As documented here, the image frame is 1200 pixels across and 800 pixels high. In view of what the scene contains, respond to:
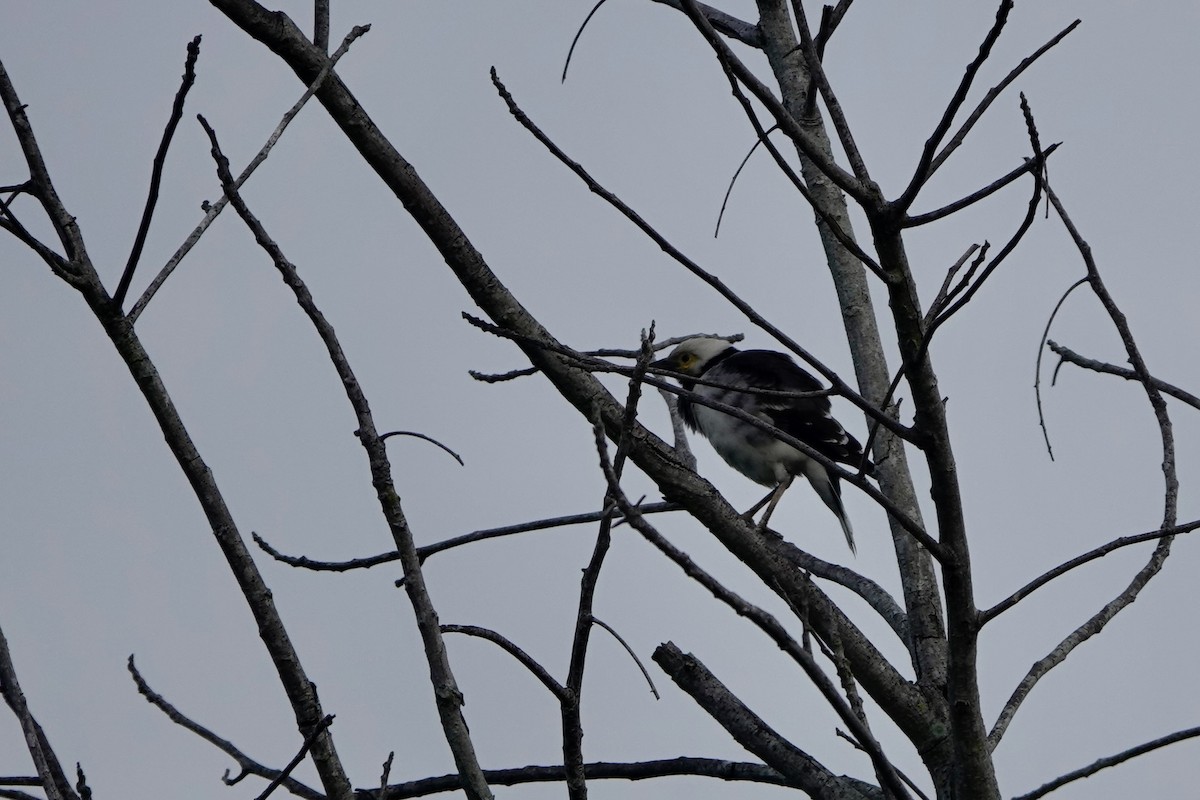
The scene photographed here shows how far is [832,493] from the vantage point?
24.8 feet

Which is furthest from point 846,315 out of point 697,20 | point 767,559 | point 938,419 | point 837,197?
point 697,20

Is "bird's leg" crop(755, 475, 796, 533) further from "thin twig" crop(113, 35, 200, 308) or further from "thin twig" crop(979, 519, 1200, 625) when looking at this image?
"thin twig" crop(113, 35, 200, 308)

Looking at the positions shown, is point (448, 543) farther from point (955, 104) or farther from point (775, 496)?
point (775, 496)

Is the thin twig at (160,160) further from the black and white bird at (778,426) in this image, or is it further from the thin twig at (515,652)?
the black and white bird at (778,426)

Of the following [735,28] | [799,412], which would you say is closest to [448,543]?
[735,28]

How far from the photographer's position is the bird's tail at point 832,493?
294 inches

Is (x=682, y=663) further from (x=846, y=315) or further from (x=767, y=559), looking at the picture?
(x=846, y=315)

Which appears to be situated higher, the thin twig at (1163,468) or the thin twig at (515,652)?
the thin twig at (1163,468)

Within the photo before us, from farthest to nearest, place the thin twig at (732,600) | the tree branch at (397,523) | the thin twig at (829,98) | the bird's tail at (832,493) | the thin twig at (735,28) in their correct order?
1. the bird's tail at (832,493)
2. the thin twig at (735,28)
3. the tree branch at (397,523)
4. the thin twig at (829,98)
5. the thin twig at (732,600)

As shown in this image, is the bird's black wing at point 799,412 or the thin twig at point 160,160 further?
the bird's black wing at point 799,412

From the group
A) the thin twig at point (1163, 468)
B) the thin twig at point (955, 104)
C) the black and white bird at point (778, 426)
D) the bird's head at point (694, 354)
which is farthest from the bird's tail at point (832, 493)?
the thin twig at point (955, 104)

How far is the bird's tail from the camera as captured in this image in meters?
7.48

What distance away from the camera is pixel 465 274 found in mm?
3090

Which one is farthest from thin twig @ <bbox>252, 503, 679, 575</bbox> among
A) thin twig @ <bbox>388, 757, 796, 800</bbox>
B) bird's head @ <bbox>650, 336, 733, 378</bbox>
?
bird's head @ <bbox>650, 336, 733, 378</bbox>
